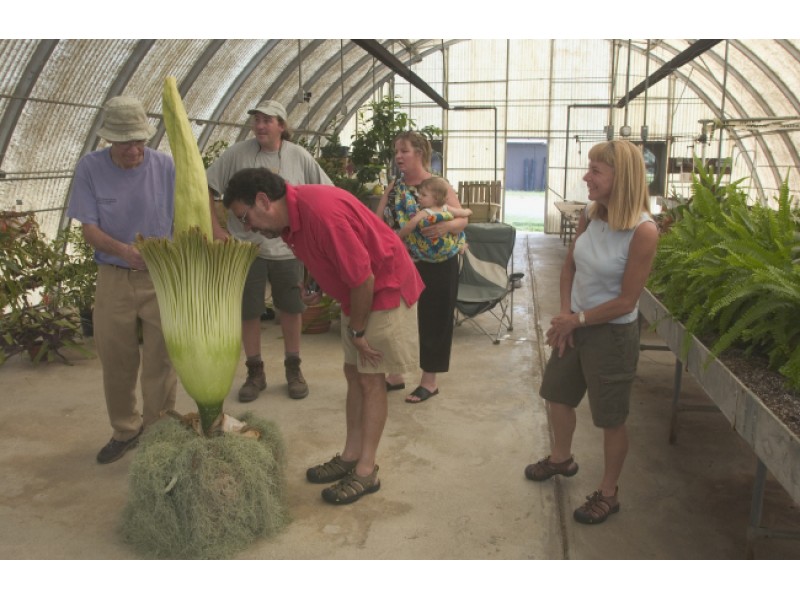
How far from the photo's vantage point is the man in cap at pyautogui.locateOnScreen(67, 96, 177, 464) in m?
3.11

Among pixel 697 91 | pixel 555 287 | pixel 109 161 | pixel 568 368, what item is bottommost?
pixel 555 287

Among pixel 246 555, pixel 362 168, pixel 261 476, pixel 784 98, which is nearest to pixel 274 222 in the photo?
pixel 261 476

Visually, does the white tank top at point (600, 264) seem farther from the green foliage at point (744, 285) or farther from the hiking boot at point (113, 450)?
the hiking boot at point (113, 450)

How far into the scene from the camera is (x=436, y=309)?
409cm

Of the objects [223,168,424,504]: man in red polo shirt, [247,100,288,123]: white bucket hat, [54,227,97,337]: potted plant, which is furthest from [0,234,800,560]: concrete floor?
[247,100,288,123]: white bucket hat

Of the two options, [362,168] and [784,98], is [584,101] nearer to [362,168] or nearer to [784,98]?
[784,98]

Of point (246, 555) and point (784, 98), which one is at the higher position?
point (784, 98)

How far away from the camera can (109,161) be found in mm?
3205

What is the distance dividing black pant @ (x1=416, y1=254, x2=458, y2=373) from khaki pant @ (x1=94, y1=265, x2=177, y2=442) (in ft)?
4.89

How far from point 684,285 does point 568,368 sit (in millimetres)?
881

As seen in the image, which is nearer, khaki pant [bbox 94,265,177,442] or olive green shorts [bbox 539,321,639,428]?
olive green shorts [bbox 539,321,639,428]

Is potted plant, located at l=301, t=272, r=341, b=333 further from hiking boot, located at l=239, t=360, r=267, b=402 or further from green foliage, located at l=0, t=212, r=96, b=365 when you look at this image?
green foliage, located at l=0, t=212, r=96, b=365

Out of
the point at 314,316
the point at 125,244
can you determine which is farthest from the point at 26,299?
the point at 125,244

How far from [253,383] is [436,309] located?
3.97ft
